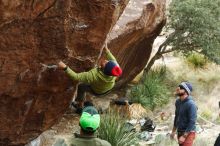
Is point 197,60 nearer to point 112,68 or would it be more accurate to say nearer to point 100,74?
point 100,74

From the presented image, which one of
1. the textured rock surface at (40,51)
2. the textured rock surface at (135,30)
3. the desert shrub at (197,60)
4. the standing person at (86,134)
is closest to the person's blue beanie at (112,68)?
the textured rock surface at (40,51)

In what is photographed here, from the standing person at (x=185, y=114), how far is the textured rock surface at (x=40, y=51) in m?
1.55

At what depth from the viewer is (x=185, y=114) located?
853 cm

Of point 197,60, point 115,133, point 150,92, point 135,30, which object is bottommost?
point 150,92

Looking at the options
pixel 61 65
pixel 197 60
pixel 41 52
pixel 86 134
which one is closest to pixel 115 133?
pixel 61 65

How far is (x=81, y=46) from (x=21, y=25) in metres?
1.24

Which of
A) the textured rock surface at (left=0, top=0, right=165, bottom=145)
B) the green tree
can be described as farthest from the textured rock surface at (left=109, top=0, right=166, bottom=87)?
the textured rock surface at (left=0, top=0, right=165, bottom=145)

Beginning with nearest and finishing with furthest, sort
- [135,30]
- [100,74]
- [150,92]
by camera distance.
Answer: [100,74] → [135,30] → [150,92]

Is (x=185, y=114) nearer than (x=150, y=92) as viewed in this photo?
Yes

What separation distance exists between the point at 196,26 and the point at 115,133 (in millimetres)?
6796

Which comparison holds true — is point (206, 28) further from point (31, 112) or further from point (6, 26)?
point (6, 26)

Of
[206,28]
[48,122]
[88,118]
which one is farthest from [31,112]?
[206,28]

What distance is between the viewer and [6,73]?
808cm

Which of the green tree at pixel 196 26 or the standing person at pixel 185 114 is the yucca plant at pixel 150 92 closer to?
the green tree at pixel 196 26
